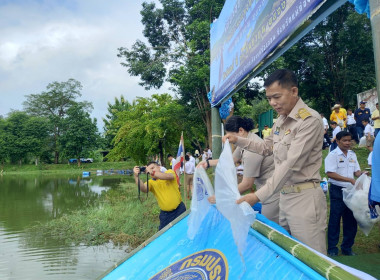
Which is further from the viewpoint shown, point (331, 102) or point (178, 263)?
point (331, 102)

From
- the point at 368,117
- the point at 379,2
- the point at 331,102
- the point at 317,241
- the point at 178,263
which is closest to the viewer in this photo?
the point at 379,2

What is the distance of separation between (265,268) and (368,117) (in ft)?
32.8

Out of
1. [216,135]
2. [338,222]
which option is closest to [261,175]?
[338,222]

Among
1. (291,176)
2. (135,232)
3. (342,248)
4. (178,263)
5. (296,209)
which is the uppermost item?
(291,176)

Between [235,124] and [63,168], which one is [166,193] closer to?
[235,124]

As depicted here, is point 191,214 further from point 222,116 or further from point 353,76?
point 353,76

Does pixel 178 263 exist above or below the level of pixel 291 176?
below

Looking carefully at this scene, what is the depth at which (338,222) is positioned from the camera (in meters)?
3.72

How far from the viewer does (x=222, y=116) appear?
4.49m

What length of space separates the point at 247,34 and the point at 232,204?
1.86 meters

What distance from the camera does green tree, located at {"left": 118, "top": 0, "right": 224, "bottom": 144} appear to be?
15.8 meters

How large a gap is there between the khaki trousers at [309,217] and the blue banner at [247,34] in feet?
3.30

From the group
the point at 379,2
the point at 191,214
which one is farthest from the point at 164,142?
the point at 379,2

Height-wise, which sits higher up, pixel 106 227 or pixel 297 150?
pixel 297 150
